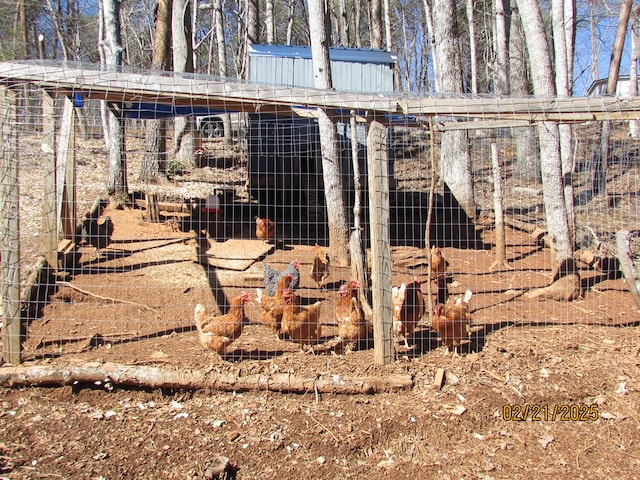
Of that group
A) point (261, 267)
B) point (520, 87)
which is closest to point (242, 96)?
point (261, 267)

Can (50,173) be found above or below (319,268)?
above

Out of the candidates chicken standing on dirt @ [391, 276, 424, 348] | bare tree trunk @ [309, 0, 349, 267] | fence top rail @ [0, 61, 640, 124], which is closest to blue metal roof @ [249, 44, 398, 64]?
bare tree trunk @ [309, 0, 349, 267]

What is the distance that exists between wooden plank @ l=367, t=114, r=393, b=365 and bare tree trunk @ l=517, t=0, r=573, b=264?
2.94 metres

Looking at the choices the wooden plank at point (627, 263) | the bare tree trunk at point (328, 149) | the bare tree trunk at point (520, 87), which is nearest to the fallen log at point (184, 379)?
the wooden plank at point (627, 263)

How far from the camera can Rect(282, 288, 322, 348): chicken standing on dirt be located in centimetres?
454

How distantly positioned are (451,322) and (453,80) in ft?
26.7

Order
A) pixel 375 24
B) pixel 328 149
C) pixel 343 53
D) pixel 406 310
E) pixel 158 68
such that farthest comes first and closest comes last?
pixel 375 24 → pixel 343 53 → pixel 158 68 → pixel 328 149 → pixel 406 310

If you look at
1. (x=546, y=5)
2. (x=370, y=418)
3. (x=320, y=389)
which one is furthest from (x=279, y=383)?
(x=546, y=5)

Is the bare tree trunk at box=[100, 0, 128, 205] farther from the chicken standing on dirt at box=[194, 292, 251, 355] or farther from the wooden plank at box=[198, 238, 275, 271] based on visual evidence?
the chicken standing on dirt at box=[194, 292, 251, 355]

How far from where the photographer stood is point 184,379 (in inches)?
153

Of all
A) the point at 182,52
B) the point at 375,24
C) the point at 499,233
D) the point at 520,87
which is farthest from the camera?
the point at 375,24

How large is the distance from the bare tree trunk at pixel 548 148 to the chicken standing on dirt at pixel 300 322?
3.59 metres

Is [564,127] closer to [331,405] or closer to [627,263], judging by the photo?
[627,263]
